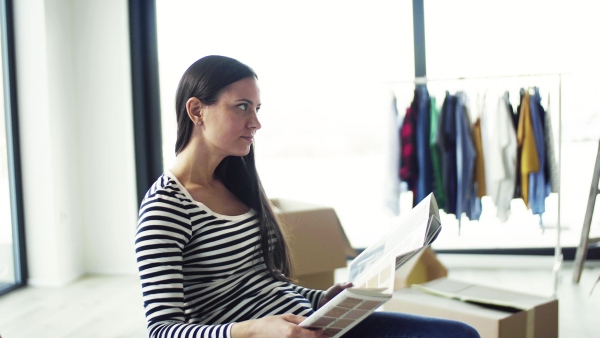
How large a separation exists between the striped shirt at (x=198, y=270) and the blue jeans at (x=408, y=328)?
0.13 metres

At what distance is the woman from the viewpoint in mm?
1214

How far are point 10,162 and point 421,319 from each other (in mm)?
3279

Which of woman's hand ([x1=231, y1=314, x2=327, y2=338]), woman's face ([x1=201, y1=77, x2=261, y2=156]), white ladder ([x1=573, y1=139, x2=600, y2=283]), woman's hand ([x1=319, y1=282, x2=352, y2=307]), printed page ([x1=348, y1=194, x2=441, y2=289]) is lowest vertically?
white ladder ([x1=573, y1=139, x2=600, y2=283])

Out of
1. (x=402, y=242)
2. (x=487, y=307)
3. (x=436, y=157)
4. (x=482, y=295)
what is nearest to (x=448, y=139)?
(x=436, y=157)

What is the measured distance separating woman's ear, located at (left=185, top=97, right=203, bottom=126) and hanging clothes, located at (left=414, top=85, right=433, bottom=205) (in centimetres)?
250

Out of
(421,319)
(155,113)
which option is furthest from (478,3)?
(421,319)

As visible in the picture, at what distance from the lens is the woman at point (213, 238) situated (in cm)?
121

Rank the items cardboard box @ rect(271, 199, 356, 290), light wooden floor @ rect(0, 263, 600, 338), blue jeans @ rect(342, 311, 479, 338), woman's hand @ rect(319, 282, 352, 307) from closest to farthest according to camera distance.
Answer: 1. blue jeans @ rect(342, 311, 479, 338)
2. woman's hand @ rect(319, 282, 352, 307)
3. cardboard box @ rect(271, 199, 356, 290)
4. light wooden floor @ rect(0, 263, 600, 338)

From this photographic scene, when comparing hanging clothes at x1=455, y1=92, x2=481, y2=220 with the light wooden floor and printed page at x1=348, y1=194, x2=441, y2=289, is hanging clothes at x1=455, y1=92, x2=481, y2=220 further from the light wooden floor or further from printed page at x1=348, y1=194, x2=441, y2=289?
printed page at x1=348, y1=194, x2=441, y2=289

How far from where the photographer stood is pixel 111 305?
3.58 metres

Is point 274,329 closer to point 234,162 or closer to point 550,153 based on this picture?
point 234,162

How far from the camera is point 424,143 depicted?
374cm

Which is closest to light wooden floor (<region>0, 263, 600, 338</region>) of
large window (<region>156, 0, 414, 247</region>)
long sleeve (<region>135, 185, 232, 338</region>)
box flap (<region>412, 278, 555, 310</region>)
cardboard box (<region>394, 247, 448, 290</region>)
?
cardboard box (<region>394, 247, 448, 290</region>)

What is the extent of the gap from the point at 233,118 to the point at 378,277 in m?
0.47
